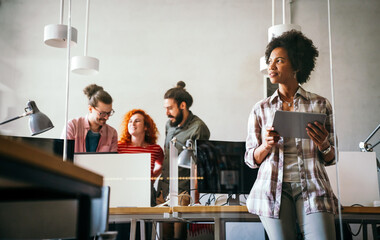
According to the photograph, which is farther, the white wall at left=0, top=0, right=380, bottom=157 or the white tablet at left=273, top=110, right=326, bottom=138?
the white wall at left=0, top=0, right=380, bottom=157

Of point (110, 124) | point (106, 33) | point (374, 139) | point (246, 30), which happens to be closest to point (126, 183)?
point (110, 124)

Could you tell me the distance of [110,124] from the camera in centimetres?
246

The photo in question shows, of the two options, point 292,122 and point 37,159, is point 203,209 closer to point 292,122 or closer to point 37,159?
point 292,122

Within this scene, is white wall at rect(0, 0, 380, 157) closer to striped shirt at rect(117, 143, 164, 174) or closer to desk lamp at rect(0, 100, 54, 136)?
desk lamp at rect(0, 100, 54, 136)

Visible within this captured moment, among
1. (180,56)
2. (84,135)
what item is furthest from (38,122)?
(180,56)

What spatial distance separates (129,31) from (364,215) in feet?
5.40

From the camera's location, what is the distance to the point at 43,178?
759 mm

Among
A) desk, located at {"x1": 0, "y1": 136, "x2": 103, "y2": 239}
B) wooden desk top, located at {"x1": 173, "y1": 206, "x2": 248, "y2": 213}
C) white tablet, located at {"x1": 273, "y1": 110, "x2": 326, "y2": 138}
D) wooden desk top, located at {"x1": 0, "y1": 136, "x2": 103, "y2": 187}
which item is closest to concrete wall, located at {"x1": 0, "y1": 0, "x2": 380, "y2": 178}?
white tablet, located at {"x1": 273, "y1": 110, "x2": 326, "y2": 138}

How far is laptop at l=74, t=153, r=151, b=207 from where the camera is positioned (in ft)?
7.61

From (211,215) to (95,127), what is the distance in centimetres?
82

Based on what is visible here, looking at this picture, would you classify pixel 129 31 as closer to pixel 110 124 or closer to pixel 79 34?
pixel 79 34

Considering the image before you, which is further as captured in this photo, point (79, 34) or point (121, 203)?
point (79, 34)

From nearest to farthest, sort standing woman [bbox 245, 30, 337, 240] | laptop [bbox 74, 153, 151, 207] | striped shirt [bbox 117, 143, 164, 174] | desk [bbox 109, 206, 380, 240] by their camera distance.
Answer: standing woman [bbox 245, 30, 337, 240]
desk [bbox 109, 206, 380, 240]
laptop [bbox 74, 153, 151, 207]
striped shirt [bbox 117, 143, 164, 174]

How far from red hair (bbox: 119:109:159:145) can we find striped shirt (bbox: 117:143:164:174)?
3 centimetres
